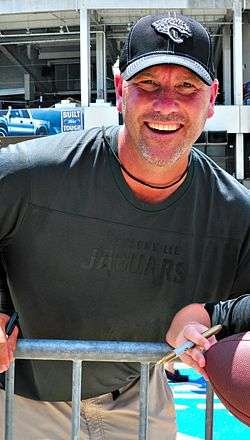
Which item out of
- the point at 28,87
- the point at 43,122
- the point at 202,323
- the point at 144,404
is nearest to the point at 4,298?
the point at 144,404

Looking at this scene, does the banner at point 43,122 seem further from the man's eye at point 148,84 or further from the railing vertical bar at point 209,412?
the railing vertical bar at point 209,412

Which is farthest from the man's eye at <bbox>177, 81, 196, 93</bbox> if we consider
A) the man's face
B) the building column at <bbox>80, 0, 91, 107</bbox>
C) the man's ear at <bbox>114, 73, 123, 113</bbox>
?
the building column at <bbox>80, 0, 91, 107</bbox>

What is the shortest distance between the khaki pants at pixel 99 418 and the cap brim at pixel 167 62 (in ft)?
3.78

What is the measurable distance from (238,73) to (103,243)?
906 inches

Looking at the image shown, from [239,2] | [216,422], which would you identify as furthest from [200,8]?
[216,422]

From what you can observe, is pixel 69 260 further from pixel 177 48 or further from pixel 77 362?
pixel 177 48

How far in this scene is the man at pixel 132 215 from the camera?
201 centimetres

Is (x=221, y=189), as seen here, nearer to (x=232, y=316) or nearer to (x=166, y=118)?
(x=166, y=118)

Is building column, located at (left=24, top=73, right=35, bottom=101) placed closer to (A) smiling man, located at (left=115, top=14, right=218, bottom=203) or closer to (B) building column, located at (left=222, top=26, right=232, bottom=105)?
(B) building column, located at (left=222, top=26, right=232, bottom=105)

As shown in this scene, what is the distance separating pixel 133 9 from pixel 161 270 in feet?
76.3

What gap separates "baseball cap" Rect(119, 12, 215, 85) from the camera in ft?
6.47

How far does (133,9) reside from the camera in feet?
78.2

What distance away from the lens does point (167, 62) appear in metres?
1.96

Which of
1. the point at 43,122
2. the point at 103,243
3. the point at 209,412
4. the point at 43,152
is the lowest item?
the point at 209,412
